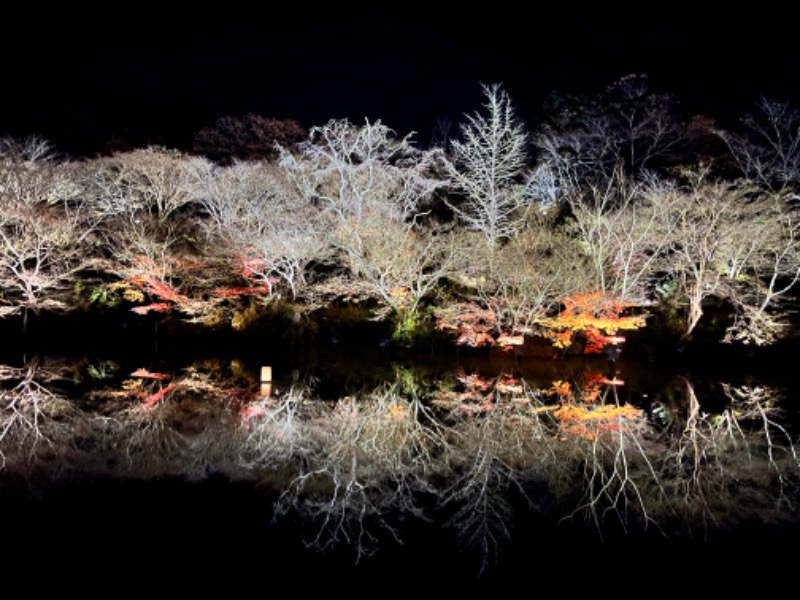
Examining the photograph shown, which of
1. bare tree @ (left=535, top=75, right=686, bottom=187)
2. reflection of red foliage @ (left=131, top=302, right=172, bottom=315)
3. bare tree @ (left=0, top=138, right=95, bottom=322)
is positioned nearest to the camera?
bare tree @ (left=0, top=138, right=95, bottom=322)

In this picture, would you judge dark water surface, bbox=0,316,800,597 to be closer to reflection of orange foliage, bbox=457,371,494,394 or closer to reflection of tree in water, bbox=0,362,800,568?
reflection of tree in water, bbox=0,362,800,568

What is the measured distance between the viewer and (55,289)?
71.6ft

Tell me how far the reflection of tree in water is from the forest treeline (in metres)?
6.57

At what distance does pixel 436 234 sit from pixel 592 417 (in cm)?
1221

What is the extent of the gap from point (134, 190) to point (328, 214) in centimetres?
932

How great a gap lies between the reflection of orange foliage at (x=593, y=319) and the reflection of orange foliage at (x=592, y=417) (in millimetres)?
5852

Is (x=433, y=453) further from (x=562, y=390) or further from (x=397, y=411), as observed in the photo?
(x=562, y=390)

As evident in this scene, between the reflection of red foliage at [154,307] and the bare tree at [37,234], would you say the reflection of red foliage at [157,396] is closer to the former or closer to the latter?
the reflection of red foliage at [154,307]

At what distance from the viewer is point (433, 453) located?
7.46m

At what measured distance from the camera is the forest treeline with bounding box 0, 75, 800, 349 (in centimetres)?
1752

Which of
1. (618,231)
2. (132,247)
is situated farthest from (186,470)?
(132,247)

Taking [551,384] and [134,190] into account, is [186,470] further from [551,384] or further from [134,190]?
[134,190]

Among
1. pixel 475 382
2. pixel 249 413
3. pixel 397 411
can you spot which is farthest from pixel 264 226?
pixel 397 411

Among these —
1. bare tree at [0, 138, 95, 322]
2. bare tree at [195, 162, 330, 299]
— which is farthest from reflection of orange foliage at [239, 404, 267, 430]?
bare tree at [0, 138, 95, 322]
